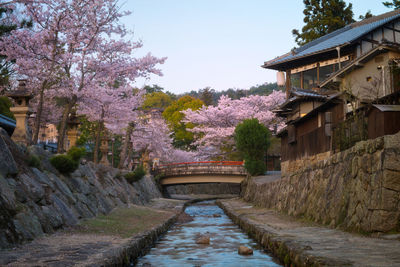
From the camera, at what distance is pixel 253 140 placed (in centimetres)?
3703

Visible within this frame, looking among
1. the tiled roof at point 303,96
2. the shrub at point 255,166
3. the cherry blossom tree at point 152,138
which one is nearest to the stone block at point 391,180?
the tiled roof at point 303,96

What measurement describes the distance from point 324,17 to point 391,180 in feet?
131

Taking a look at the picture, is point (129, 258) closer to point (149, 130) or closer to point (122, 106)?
point (122, 106)

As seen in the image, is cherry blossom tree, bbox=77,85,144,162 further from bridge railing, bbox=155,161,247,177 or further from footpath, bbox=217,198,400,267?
footpath, bbox=217,198,400,267

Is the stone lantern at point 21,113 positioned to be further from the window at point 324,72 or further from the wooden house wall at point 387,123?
the window at point 324,72

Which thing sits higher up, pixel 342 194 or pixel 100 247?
pixel 342 194

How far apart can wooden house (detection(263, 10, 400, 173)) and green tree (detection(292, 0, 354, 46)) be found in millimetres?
10748

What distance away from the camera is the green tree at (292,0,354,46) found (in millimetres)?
45750

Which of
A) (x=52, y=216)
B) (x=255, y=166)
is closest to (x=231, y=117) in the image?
(x=255, y=166)

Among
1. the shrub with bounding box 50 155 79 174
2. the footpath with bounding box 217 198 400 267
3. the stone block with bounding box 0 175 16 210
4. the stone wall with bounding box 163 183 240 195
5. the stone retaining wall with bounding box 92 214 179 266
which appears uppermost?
the shrub with bounding box 50 155 79 174

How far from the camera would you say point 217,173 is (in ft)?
145

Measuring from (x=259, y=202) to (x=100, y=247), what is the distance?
70.4 ft

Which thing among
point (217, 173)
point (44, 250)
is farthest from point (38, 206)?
point (217, 173)

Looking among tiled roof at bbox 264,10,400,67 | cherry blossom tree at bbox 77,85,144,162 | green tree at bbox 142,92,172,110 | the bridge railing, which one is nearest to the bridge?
the bridge railing
